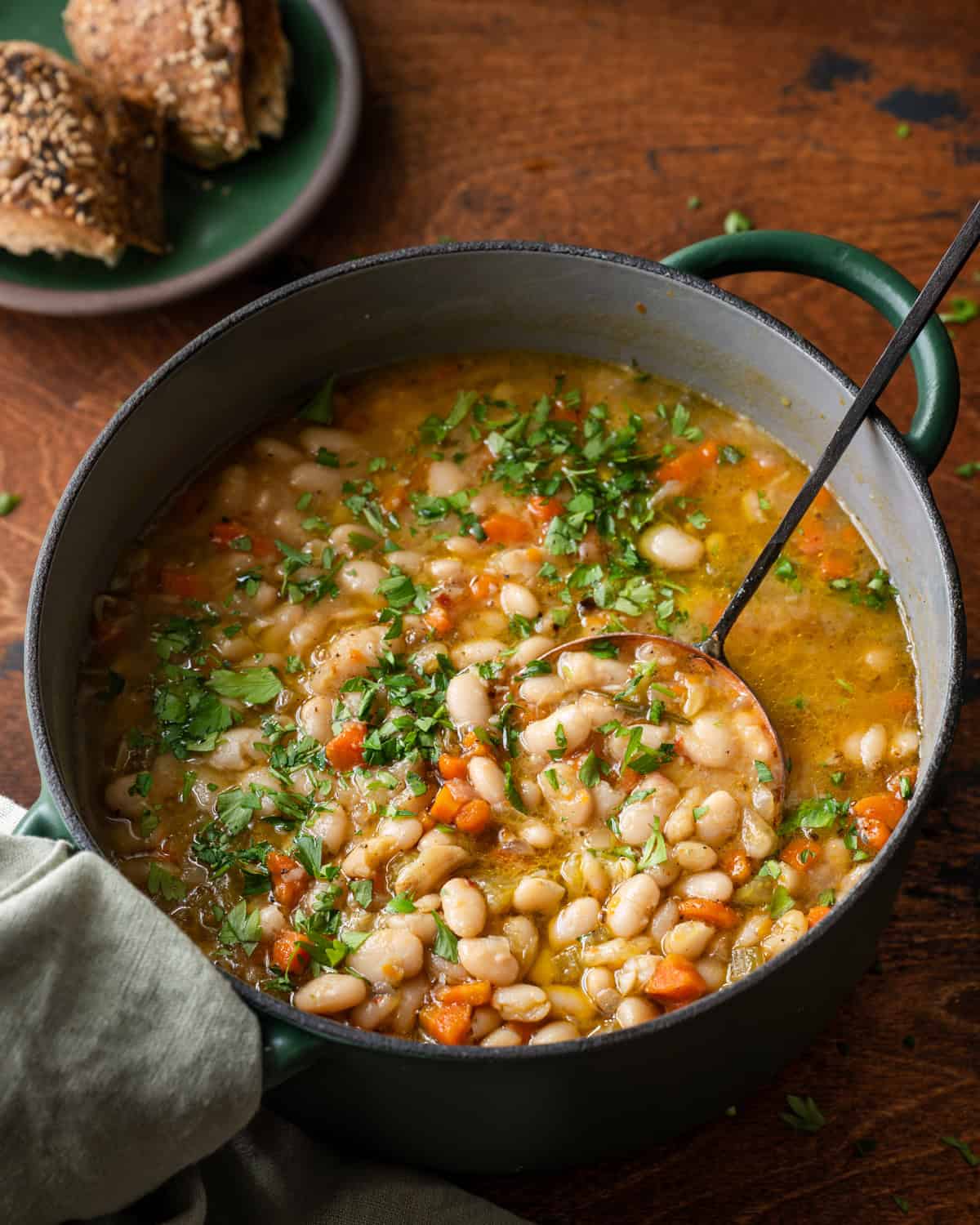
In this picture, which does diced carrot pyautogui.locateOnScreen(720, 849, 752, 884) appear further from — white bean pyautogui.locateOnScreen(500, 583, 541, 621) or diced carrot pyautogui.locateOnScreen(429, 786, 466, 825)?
white bean pyautogui.locateOnScreen(500, 583, 541, 621)

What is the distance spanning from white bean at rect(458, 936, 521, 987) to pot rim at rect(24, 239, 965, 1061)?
360 mm

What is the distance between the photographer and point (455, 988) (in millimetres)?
2393

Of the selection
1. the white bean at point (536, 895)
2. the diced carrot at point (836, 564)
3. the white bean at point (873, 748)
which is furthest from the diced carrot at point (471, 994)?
the diced carrot at point (836, 564)

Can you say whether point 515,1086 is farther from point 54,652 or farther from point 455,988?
point 54,652

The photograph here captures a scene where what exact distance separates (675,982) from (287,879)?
2.29 ft

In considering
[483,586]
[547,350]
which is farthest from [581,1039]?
[547,350]

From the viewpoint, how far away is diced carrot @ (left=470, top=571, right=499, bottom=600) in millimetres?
2791

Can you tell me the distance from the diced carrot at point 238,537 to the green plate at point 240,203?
64 cm

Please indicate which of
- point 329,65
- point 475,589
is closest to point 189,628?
point 475,589

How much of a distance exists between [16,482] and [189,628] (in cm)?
71

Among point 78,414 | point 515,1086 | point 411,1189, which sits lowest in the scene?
point 411,1189

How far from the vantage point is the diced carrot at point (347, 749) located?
2.59 m

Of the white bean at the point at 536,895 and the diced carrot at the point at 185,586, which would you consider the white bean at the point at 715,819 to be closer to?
the white bean at the point at 536,895

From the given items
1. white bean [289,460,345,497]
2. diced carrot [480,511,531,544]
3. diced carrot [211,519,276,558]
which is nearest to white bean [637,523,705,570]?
diced carrot [480,511,531,544]
